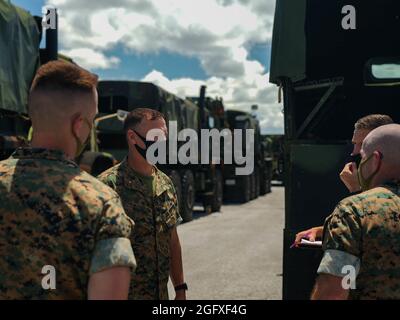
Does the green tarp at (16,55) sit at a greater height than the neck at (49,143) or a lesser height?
greater

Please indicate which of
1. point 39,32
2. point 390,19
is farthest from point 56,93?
point 39,32

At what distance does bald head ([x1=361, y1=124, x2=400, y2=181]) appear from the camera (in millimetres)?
2070

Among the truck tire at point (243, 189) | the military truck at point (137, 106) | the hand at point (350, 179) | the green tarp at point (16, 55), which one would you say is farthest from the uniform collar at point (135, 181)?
the truck tire at point (243, 189)

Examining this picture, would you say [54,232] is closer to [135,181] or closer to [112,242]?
[112,242]

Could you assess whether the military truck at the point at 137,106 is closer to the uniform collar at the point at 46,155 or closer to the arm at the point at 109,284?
the uniform collar at the point at 46,155

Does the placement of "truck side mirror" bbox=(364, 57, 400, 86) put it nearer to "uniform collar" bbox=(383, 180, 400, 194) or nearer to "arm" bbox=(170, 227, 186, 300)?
"arm" bbox=(170, 227, 186, 300)

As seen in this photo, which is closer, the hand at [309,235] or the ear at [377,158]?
the ear at [377,158]

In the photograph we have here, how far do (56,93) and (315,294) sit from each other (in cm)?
113

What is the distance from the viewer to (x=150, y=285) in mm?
2873

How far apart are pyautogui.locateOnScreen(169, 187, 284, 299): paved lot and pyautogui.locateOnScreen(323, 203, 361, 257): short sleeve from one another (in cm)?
386

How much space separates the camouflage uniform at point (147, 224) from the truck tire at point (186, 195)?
29.4 feet

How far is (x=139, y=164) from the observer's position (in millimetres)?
3074

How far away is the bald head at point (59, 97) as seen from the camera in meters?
1.72

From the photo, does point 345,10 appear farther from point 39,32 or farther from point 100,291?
point 39,32
